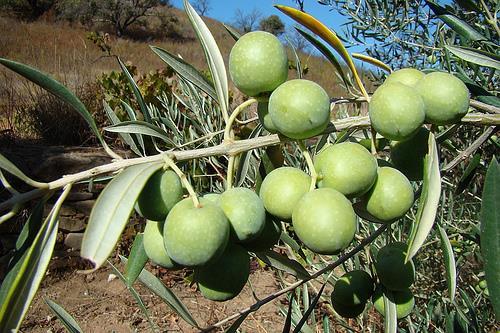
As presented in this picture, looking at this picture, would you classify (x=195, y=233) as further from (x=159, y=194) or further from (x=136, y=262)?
(x=136, y=262)

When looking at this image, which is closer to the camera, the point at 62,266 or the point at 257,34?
the point at 257,34

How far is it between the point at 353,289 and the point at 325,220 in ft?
1.12

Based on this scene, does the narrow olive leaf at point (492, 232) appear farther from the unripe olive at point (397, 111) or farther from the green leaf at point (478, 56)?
the green leaf at point (478, 56)

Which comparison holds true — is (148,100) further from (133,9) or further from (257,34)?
(133,9)

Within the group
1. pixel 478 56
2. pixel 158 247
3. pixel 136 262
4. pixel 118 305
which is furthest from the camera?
pixel 118 305

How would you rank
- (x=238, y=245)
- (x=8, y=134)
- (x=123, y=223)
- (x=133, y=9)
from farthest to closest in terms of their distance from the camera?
1. (x=133, y=9)
2. (x=8, y=134)
3. (x=238, y=245)
4. (x=123, y=223)

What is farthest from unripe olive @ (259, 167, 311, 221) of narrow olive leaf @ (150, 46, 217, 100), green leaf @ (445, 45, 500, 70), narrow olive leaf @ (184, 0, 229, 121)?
green leaf @ (445, 45, 500, 70)

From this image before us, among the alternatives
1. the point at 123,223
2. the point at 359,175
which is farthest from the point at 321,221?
the point at 123,223

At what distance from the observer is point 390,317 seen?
76 centimetres

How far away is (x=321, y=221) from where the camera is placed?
1.74 ft

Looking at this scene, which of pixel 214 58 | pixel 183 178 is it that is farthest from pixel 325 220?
pixel 214 58

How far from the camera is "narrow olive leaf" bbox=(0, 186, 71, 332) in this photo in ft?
1.63

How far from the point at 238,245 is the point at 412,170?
0.30m

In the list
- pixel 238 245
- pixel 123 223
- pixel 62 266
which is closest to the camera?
pixel 123 223
